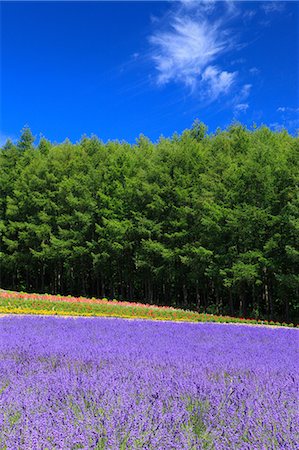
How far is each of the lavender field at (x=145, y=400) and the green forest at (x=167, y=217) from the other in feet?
61.0

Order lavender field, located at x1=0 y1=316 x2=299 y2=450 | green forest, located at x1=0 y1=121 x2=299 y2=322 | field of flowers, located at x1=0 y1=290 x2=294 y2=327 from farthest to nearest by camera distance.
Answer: green forest, located at x1=0 y1=121 x2=299 y2=322 → field of flowers, located at x1=0 y1=290 x2=294 y2=327 → lavender field, located at x1=0 y1=316 x2=299 y2=450

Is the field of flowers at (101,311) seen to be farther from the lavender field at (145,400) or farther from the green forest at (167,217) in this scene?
the lavender field at (145,400)

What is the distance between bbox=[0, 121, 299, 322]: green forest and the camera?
2508 centimetres

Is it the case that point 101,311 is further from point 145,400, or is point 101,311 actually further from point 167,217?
point 145,400

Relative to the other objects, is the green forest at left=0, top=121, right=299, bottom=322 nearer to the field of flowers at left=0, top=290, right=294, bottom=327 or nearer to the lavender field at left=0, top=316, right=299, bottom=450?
the field of flowers at left=0, top=290, right=294, bottom=327

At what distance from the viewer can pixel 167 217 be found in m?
30.6

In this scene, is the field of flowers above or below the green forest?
below

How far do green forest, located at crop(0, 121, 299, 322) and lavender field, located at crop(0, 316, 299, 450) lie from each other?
61.0 feet

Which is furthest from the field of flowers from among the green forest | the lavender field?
the lavender field

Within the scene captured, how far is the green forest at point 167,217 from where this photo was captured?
25.1 metres

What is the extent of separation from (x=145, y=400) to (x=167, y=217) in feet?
89.7

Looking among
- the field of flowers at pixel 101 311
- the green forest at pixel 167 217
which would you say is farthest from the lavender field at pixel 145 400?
the green forest at pixel 167 217

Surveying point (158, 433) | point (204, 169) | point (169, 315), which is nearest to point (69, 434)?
point (158, 433)

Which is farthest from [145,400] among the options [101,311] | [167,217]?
[167,217]
